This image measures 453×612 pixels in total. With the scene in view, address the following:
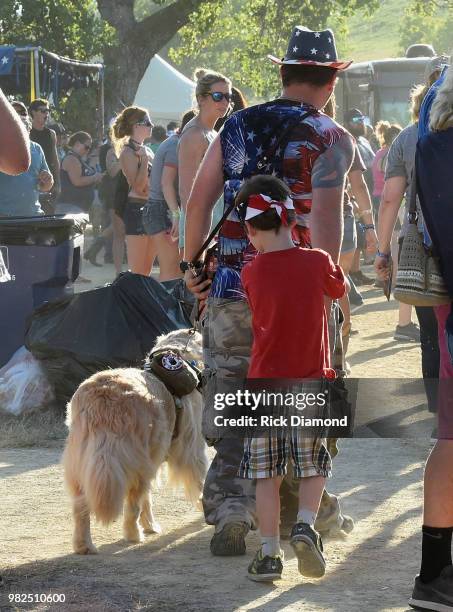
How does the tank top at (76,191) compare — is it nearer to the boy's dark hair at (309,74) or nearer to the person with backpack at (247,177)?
the person with backpack at (247,177)

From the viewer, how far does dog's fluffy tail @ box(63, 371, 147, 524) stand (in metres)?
4.48

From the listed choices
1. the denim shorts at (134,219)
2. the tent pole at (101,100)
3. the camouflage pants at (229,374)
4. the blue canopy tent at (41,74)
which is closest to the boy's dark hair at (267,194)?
the camouflage pants at (229,374)

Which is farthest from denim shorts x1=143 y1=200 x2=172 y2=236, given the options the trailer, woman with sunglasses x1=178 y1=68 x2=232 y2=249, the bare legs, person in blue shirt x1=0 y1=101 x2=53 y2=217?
the trailer

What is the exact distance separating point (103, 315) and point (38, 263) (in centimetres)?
108

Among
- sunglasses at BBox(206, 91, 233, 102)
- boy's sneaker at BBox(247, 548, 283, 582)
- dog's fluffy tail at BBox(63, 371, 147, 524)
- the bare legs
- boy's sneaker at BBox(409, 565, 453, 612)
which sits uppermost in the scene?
sunglasses at BBox(206, 91, 233, 102)

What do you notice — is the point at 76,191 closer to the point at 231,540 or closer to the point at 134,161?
→ the point at 134,161

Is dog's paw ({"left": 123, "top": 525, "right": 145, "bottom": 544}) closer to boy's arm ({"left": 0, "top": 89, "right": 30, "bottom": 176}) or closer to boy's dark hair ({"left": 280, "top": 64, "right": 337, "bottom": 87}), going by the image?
boy's arm ({"left": 0, "top": 89, "right": 30, "bottom": 176})

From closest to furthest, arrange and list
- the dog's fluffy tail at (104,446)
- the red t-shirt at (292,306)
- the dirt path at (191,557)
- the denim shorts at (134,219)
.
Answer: the dirt path at (191,557) → the red t-shirt at (292,306) → the dog's fluffy tail at (104,446) → the denim shorts at (134,219)

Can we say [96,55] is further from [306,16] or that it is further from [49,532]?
[49,532]

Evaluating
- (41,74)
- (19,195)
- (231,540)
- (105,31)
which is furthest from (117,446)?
(105,31)

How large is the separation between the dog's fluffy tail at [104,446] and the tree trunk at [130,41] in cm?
2258

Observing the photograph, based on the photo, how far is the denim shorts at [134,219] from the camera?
9.88m

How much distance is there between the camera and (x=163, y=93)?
120ft

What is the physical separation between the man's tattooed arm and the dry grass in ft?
9.51
